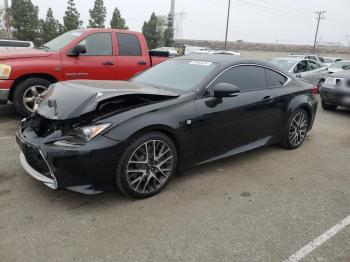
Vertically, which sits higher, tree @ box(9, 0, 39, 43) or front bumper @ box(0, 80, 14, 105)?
tree @ box(9, 0, 39, 43)

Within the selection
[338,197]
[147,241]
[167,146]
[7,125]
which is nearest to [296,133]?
[338,197]

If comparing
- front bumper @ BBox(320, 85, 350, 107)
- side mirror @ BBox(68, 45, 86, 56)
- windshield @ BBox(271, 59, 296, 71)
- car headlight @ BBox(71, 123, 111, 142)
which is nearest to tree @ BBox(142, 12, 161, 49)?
windshield @ BBox(271, 59, 296, 71)

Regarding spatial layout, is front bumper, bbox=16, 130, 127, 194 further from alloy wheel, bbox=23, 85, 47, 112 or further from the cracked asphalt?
alloy wheel, bbox=23, 85, 47, 112

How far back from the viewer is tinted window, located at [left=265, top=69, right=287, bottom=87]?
16.5 ft

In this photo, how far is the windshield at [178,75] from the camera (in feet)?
13.9

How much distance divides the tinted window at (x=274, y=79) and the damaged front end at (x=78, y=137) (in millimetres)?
1962

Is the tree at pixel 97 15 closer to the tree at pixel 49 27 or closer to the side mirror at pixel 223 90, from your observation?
the tree at pixel 49 27

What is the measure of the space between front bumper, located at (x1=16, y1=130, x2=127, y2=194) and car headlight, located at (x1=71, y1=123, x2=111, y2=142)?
60mm

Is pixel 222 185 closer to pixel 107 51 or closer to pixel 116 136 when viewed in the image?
pixel 116 136

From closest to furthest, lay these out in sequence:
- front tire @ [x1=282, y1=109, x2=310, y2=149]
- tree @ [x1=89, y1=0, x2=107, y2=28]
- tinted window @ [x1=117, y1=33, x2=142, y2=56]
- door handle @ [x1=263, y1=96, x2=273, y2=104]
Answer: door handle @ [x1=263, y1=96, x2=273, y2=104]
front tire @ [x1=282, y1=109, x2=310, y2=149]
tinted window @ [x1=117, y1=33, x2=142, y2=56]
tree @ [x1=89, y1=0, x2=107, y2=28]

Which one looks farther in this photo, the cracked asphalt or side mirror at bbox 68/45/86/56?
side mirror at bbox 68/45/86/56

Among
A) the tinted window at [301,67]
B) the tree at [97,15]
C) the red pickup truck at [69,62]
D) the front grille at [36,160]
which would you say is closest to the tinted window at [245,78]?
the front grille at [36,160]

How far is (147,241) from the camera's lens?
9.56 ft

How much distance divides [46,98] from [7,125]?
280 centimetres
